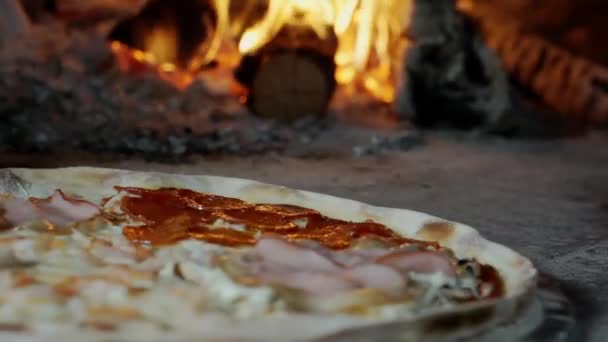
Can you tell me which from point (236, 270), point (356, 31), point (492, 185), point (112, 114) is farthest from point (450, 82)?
point (236, 270)

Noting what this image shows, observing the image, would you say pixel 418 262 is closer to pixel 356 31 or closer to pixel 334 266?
pixel 334 266

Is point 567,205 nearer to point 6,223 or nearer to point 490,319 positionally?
point 490,319

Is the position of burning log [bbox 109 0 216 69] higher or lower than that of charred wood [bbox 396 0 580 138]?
higher

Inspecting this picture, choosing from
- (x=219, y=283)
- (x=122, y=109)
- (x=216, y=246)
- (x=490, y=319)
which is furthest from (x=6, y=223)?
(x=122, y=109)

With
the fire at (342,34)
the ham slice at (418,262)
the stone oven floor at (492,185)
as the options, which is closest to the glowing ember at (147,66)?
the fire at (342,34)

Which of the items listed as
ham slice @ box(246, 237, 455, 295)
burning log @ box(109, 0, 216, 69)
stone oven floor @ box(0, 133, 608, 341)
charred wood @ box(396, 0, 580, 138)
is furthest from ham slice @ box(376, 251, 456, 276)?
charred wood @ box(396, 0, 580, 138)

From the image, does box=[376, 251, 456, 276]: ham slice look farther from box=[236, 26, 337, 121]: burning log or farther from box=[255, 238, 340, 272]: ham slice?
box=[236, 26, 337, 121]: burning log
